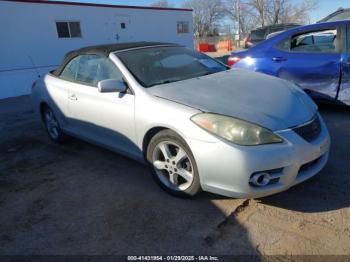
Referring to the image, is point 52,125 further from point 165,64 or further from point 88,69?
point 165,64

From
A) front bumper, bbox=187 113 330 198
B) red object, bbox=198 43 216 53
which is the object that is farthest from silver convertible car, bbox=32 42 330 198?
red object, bbox=198 43 216 53

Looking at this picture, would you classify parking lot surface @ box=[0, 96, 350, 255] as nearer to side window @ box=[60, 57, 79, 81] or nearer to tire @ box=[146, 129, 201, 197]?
tire @ box=[146, 129, 201, 197]

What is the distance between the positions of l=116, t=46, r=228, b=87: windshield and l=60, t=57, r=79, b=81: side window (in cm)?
95

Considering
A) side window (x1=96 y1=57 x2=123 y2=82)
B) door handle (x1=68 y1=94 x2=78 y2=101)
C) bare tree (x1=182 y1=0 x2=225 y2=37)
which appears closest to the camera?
side window (x1=96 y1=57 x2=123 y2=82)

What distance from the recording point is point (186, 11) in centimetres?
2052

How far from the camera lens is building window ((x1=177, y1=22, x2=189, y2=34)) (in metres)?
20.1

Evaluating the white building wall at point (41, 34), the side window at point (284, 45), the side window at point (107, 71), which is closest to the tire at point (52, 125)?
the side window at point (107, 71)

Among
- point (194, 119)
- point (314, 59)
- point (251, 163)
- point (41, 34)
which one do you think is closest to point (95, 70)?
point (194, 119)

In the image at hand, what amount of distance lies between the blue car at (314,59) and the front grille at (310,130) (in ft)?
7.10

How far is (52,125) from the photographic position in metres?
5.21

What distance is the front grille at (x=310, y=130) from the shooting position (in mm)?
2764

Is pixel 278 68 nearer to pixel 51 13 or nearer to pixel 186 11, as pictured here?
pixel 51 13

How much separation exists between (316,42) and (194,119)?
340 centimetres

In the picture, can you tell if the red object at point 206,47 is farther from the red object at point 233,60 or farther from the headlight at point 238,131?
the headlight at point 238,131
